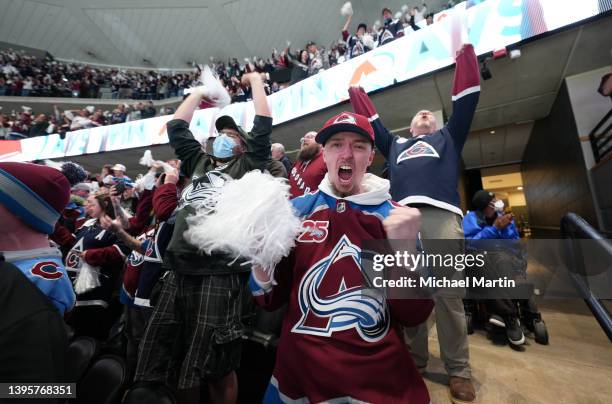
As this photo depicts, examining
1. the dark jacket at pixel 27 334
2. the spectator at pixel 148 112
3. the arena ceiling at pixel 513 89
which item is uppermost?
the spectator at pixel 148 112

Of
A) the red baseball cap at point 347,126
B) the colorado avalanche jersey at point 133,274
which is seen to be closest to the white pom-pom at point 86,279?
the colorado avalanche jersey at point 133,274

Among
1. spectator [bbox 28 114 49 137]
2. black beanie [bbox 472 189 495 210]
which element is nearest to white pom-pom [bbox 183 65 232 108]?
black beanie [bbox 472 189 495 210]

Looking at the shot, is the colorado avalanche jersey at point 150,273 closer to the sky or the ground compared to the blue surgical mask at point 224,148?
closer to the ground

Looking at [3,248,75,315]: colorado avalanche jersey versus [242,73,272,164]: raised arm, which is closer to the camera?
[3,248,75,315]: colorado avalanche jersey

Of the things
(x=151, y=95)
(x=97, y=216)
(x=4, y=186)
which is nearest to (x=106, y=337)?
(x=97, y=216)

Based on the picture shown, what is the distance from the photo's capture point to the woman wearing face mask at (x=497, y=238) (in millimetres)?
2582

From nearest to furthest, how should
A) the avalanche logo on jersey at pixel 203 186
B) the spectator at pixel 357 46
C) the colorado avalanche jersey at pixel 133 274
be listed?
1. the avalanche logo on jersey at pixel 203 186
2. the colorado avalanche jersey at pixel 133 274
3. the spectator at pixel 357 46

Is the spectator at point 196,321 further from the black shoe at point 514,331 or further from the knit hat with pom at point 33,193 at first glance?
the black shoe at point 514,331

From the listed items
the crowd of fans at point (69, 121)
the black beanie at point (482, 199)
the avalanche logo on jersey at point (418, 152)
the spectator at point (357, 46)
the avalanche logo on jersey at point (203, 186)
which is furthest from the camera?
the crowd of fans at point (69, 121)

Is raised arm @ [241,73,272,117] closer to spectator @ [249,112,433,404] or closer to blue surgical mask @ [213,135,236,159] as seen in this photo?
blue surgical mask @ [213,135,236,159]

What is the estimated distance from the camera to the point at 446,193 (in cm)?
181

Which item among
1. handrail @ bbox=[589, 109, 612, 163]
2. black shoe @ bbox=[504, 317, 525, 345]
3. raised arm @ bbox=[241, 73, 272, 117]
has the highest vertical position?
handrail @ bbox=[589, 109, 612, 163]

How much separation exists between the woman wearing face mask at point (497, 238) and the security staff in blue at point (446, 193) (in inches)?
35.2

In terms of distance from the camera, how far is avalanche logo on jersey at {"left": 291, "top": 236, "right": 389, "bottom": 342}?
2.77 feet
